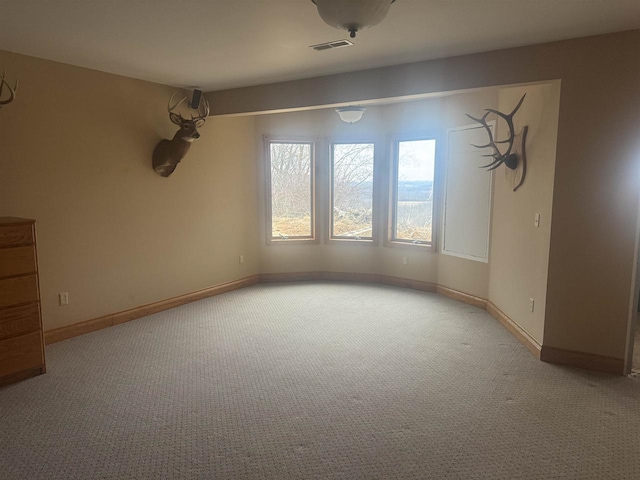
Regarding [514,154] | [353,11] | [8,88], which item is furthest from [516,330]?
[8,88]

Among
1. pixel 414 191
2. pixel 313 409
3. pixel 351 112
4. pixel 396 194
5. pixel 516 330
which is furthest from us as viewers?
pixel 396 194

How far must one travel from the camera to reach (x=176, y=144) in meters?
4.62

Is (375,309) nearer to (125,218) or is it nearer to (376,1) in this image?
(125,218)

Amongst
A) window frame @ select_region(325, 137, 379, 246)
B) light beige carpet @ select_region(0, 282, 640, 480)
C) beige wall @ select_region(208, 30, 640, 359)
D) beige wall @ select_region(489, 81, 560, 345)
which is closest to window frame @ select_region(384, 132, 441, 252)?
window frame @ select_region(325, 137, 379, 246)

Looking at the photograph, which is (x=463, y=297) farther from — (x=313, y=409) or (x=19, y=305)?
(x=19, y=305)

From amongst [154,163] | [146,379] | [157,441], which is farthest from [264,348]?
[154,163]

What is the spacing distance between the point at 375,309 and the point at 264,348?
1.71 m

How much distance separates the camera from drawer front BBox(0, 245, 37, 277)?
3061 mm

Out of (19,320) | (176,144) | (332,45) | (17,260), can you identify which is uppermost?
(332,45)

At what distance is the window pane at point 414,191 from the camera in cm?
582

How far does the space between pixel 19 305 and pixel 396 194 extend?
15.6 feet

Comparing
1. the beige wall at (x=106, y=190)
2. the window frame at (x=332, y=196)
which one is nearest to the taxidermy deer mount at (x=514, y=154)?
the window frame at (x=332, y=196)

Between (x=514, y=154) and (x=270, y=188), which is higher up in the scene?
(x=514, y=154)

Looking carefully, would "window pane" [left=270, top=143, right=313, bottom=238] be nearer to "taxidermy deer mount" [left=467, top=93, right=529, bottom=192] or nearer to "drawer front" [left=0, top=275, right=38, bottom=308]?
"taxidermy deer mount" [left=467, top=93, right=529, bottom=192]
